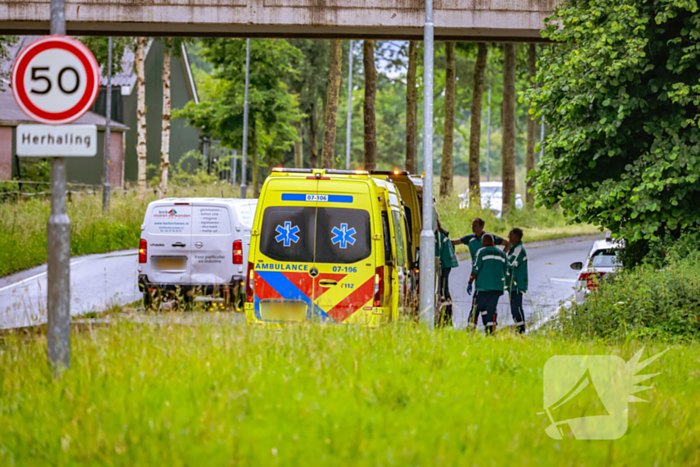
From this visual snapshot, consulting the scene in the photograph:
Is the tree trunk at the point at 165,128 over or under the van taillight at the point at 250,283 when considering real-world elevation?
over

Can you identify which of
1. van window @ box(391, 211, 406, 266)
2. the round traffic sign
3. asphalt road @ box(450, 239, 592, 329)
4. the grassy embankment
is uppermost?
the round traffic sign

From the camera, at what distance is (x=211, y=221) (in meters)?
12.7

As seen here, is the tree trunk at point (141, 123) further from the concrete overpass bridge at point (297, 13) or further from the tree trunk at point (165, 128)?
the concrete overpass bridge at point (297, 13)

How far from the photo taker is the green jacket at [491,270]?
1047 centimetres

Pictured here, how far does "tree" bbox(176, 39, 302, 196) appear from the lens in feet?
117

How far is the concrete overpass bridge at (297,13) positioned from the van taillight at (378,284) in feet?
18.7

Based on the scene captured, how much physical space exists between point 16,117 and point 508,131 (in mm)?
23292

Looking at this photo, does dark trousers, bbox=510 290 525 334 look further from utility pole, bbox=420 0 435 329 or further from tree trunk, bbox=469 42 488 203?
tree trunk, bbox=469 42 488 203

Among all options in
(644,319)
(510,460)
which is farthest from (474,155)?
(510,460)

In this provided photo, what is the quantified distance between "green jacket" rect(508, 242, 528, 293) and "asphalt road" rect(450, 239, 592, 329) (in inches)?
15.0

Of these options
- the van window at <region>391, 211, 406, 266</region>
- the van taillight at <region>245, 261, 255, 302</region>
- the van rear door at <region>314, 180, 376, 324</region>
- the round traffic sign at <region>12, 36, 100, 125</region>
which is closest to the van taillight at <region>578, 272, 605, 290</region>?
the van window at <region>391, 211, 406, 266</region>

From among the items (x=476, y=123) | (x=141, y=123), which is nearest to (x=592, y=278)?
(x=141, y=123)

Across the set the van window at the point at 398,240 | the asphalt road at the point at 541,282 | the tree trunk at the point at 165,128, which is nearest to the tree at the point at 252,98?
the tree trunk at the point at 165,128

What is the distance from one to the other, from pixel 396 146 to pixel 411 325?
63857 millimetres
